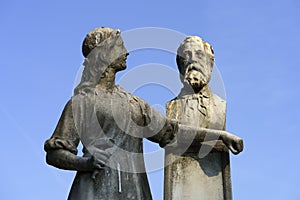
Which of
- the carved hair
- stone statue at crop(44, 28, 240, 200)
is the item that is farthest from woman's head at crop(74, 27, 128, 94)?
the carved hair

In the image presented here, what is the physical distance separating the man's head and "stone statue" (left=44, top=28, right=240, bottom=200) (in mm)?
2683

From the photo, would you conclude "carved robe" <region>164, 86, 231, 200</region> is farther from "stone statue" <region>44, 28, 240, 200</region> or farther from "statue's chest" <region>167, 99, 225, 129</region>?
"stone statue" <region>44, 28, 240, 200</region>

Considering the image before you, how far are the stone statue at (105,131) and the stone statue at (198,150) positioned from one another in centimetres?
231

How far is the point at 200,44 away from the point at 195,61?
0.36 metres

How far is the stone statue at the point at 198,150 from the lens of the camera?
8.39m

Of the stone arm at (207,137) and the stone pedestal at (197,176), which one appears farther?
the stone pedestal at (197,176)

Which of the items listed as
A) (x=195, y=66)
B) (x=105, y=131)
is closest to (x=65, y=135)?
(x=105, y=131)

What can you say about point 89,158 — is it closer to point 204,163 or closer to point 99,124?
point 99,124

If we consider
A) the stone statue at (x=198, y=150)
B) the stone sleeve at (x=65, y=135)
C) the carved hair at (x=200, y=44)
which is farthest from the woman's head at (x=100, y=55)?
the carved hair at (x=200, y=44)

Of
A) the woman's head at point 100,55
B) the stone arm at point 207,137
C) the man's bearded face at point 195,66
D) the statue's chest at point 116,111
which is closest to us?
the statue's chest at point 116,111

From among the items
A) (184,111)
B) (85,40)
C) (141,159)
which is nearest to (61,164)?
(141,159)

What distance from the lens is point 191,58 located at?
888 centimetres

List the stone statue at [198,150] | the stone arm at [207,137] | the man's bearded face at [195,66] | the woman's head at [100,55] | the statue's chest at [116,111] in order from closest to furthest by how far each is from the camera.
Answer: the statue's chest at [116,111]
the woman's head at [100,55]
the stone arm at [207,137]
the stone statue at [198,150]
the man's bearded face at [195,66]

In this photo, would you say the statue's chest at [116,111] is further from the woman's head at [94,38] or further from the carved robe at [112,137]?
the woman's head at [94,38]
